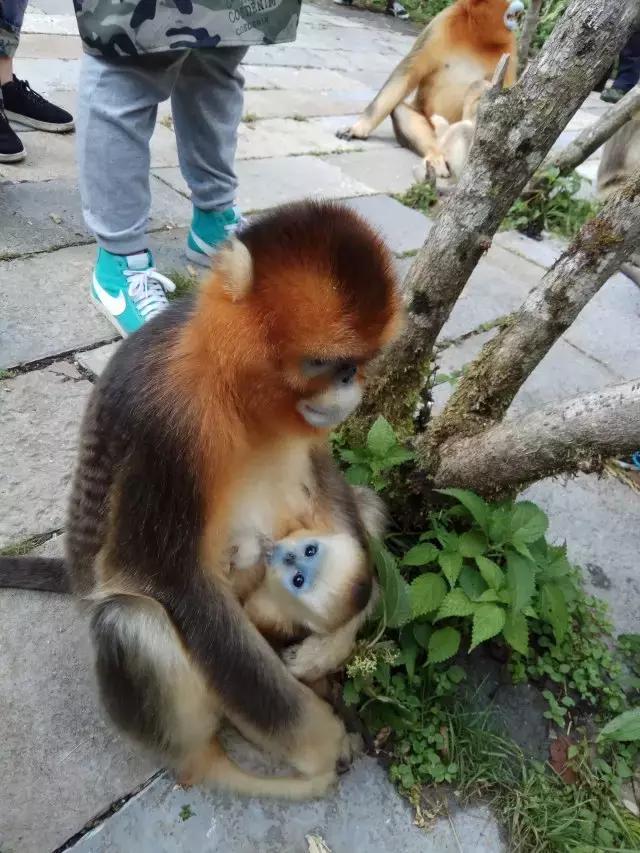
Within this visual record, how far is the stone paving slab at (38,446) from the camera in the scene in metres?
2.09

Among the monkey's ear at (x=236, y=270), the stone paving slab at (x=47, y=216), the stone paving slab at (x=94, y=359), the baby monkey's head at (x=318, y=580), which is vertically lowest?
the stone paving slab at (x=47, y=216)

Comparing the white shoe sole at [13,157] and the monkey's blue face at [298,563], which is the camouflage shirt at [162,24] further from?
the monkey's blue face at [298,563]

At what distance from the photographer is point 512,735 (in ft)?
6.09

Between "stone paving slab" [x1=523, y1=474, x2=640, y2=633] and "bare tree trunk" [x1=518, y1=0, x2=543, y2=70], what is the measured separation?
4.35 m

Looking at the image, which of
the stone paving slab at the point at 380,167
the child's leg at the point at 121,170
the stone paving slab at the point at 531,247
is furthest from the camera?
the stone paving slab at the point at 380,167

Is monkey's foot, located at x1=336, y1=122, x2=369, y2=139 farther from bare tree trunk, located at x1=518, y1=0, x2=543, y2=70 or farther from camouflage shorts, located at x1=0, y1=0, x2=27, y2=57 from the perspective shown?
camouflage shorts, located at x1=0, y1=0, x2=27, y2=57

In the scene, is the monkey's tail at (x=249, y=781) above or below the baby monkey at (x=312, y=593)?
below

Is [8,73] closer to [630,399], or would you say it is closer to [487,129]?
[487,129]


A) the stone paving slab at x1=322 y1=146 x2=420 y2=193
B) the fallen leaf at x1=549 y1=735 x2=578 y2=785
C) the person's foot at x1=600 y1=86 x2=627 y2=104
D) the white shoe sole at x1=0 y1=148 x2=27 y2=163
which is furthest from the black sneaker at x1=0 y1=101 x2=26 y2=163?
the person's foot at x1=600 y1=86 x2=627 y2=104

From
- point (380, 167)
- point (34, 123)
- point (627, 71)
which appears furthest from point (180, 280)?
point (627, 71)

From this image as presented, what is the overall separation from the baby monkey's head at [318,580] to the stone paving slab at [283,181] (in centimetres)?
289

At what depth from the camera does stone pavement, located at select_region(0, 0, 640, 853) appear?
1543 millimetres

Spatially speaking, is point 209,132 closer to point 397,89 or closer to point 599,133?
point 599,133

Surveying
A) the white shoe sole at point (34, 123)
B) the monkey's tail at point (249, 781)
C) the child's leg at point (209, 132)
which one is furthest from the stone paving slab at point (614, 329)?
the white shoe sole at point (34, 123)
